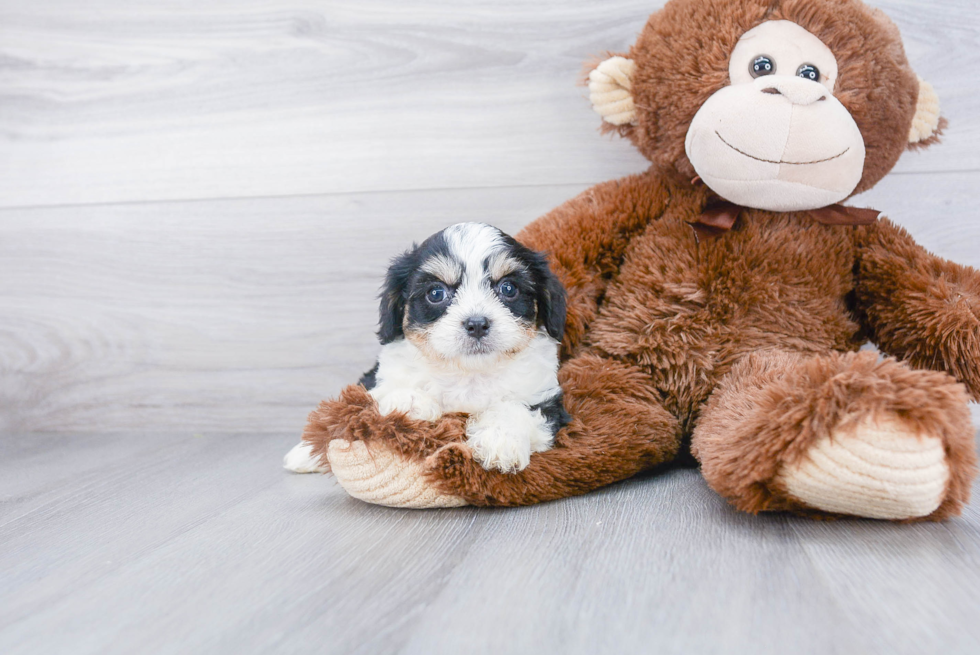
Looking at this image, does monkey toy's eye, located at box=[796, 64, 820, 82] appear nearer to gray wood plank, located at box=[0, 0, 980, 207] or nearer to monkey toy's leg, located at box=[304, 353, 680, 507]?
gray wood plank, located at box=[0, 0, 980, 207]

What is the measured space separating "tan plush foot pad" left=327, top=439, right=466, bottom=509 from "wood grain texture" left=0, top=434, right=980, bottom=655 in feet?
0.10

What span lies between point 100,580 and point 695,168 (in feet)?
4.17

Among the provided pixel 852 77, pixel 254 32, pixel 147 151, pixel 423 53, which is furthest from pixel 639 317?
pixel 147 151

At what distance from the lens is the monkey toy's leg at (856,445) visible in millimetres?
998

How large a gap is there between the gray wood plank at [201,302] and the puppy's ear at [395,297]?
0.58 m

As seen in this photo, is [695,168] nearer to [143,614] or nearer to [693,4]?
[693,4]

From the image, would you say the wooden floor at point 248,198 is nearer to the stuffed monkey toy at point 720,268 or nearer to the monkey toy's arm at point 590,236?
the stuffed monkey toy at point 720,268

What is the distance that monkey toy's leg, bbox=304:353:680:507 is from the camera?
4.01ft

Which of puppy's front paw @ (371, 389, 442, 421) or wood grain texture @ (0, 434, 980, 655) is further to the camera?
puppy's front paw @ (371, 389, 442, 421)

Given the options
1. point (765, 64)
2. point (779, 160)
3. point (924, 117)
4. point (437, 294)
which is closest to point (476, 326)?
point (437, 294)

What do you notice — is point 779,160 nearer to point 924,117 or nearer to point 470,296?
point 924,117

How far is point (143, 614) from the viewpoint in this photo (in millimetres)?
912

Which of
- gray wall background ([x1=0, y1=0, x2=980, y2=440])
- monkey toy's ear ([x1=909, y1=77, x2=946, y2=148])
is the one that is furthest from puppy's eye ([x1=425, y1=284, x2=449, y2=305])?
monkey toy's ear ([x1=909, y1=77, x2=946, y2=148])

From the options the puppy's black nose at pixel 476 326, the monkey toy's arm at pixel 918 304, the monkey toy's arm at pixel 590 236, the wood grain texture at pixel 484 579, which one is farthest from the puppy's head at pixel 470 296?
the monkey toy's arm at pixel 918 304
